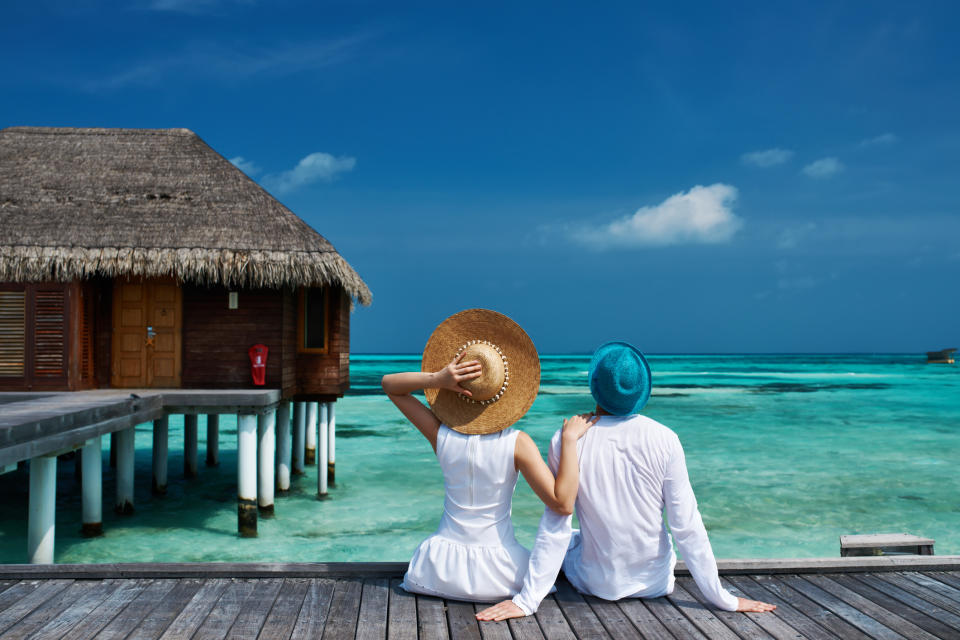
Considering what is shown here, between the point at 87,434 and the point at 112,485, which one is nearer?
the point at 87,434

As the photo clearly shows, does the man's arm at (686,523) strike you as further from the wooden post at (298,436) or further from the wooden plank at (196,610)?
the wooden post at (298,436)

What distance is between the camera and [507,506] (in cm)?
322

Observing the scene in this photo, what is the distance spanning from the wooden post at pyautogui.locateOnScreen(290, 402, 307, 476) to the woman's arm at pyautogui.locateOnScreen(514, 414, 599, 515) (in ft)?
36.5

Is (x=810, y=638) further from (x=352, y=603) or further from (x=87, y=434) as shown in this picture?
(x=87, y=434)

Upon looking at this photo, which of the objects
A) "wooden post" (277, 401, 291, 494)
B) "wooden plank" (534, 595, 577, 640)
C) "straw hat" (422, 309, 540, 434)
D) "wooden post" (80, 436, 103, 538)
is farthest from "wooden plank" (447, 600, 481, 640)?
"wooden post" (277, 401, 291, 494)

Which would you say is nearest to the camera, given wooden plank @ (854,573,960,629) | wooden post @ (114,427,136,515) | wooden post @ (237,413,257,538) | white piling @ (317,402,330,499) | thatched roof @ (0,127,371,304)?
wooden plank @ (854,573,960,629)

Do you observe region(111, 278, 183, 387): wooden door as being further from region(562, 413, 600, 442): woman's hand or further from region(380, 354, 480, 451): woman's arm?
region(562, 413, 600, 442): woman's hand

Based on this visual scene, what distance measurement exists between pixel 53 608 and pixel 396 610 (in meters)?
1.54

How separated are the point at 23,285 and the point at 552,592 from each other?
369 inches

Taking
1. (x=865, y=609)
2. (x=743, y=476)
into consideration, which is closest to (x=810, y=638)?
(x=865, y=609)

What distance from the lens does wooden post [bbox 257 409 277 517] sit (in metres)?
9.69

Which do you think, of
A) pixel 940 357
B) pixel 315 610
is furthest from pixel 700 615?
pixel 940 357

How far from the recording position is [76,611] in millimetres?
3182

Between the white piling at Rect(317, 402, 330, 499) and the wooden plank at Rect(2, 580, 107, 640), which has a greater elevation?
the wooden plank at Rect(2, 580, 107, 640)
